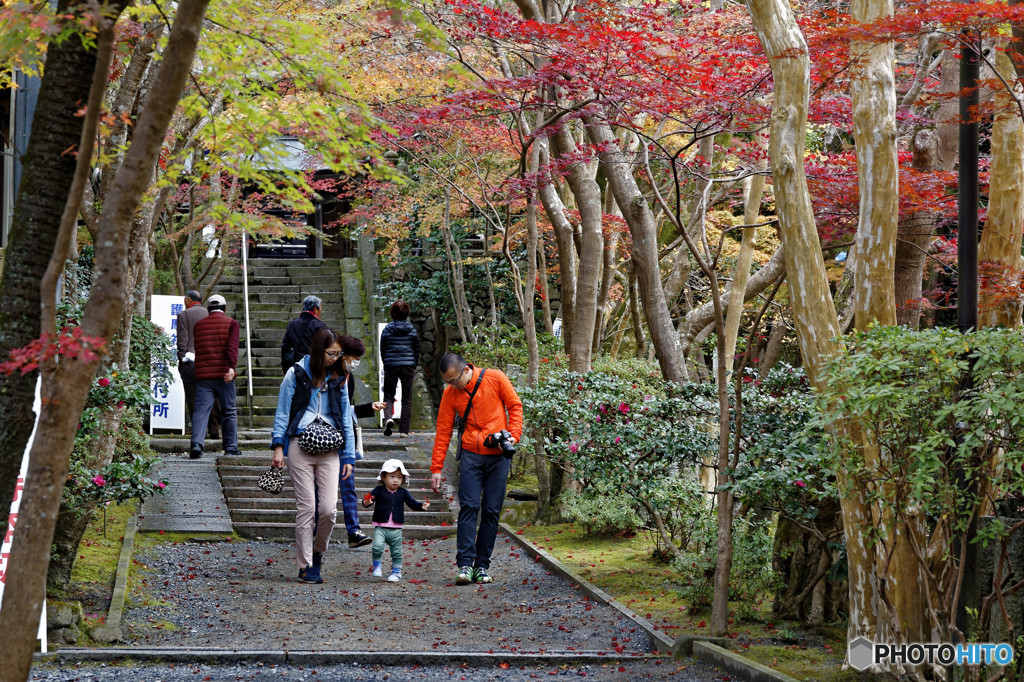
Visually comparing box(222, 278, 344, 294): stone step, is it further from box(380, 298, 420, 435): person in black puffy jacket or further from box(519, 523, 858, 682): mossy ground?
box(519, 523, 858, 682): mossy ground

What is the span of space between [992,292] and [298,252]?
76.0 feet

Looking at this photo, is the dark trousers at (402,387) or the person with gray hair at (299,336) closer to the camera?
the person with gray hair at (299,336)

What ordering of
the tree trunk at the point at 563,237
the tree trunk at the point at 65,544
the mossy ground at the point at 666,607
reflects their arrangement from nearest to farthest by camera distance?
the mossy ground at the point at 666,607, the tree trunk at the point at 65,544, the tree trunk at the point at 563,237

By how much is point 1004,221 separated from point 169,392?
38.1 ft

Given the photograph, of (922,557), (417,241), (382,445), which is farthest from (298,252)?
(922,557)

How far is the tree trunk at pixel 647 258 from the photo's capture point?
9.80 metres

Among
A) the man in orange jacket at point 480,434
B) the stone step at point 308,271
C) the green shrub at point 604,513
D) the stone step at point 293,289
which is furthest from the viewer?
the stone step at point 308,271

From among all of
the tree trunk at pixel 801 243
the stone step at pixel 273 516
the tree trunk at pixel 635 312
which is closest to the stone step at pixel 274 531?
the stone step at pixel 273 516

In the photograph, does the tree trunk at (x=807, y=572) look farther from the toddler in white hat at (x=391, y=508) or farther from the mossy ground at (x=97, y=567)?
the mossy ground at (x=97, y=567)

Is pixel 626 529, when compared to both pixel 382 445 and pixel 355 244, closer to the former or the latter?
pixel 382 445

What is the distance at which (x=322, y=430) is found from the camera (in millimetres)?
8070

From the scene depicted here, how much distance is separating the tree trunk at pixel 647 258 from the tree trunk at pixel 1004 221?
367 cm

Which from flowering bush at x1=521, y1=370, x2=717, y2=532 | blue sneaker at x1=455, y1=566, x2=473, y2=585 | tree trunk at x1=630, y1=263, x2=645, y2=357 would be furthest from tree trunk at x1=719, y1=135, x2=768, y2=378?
blue sneaker at x1=455, y1=566, x2=473, y2=585

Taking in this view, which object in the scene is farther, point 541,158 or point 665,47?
point 541,158
